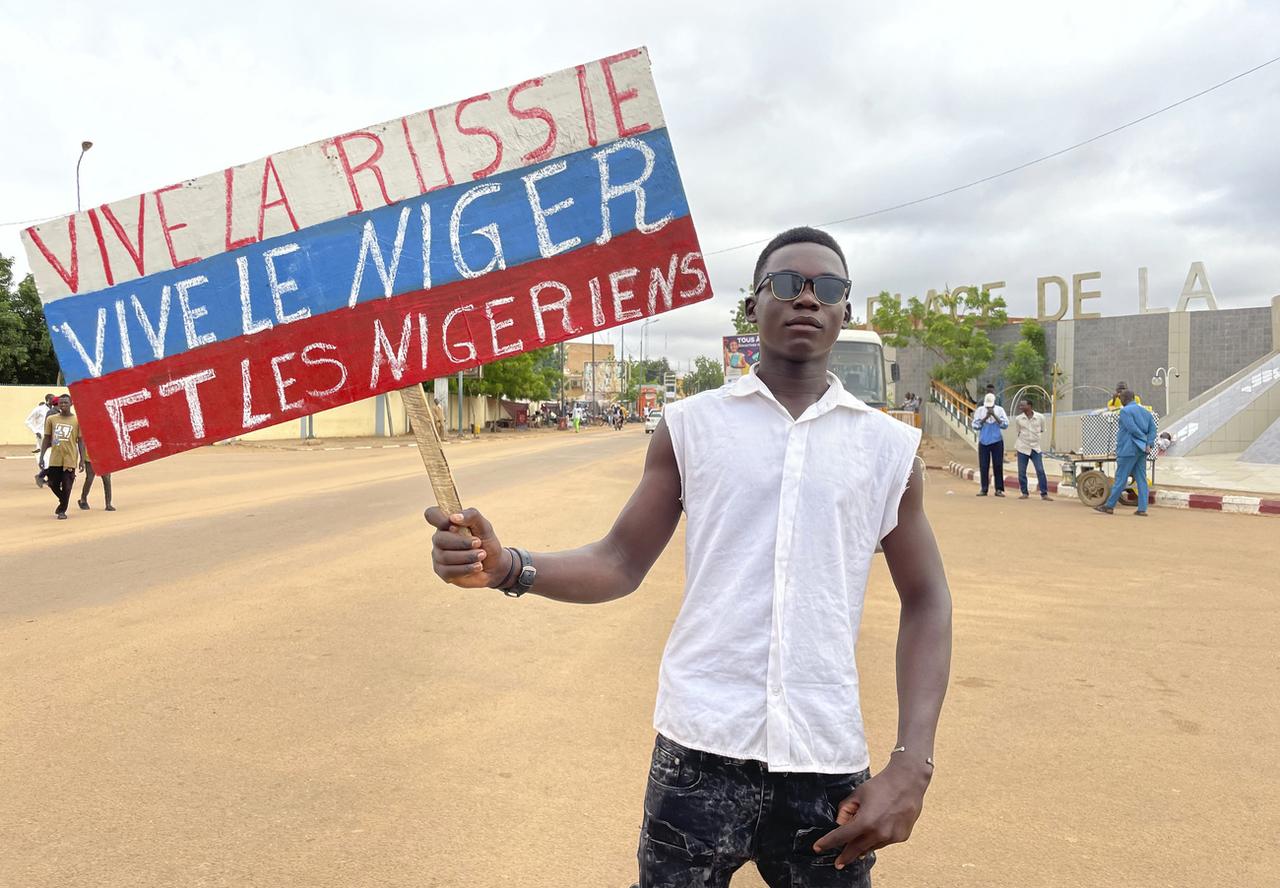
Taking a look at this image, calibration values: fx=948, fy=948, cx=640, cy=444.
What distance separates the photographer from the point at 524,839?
3.05 meters

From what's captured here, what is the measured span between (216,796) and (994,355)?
42.2 metres

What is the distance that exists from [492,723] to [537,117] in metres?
2.89

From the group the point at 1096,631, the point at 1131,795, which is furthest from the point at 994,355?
the point at 1131,795

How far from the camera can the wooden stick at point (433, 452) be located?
175cm

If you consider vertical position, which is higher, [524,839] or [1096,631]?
[524,839]

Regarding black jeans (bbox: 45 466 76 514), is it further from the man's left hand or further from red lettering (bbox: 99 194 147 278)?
the man's left hand

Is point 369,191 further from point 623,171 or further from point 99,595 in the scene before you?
point 99,595

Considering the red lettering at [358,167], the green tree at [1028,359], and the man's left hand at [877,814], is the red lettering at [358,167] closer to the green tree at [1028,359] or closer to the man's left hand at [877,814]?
the man's left hand at [877,814]

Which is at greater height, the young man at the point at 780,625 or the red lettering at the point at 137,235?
the red lettering at the point at 137,235

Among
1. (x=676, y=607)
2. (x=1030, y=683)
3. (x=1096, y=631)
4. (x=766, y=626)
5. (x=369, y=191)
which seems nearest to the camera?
(x=766, y=626)

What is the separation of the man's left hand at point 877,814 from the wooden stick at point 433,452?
2.71 feet

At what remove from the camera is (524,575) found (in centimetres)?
178

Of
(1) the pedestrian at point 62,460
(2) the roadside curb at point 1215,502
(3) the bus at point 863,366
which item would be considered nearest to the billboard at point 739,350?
(3) the bus at point 863,366

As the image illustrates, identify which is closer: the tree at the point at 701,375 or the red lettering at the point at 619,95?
the red lettering at the point at 619,95
